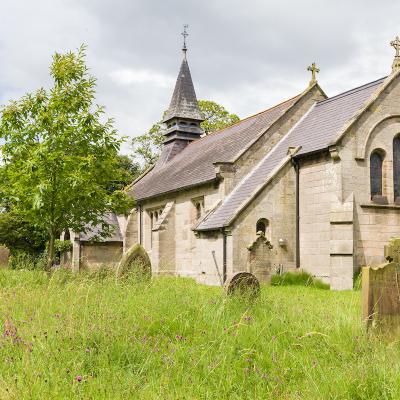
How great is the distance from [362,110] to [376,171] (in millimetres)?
2186

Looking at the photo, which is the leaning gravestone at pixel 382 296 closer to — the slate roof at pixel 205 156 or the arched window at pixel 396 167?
the arched window at pixel 396 167

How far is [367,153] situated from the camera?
1767cm

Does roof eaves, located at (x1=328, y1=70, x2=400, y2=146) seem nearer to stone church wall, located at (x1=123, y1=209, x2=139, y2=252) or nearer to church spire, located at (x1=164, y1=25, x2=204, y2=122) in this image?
stone church wall, located at (x1=123, y1=209, x2=139, y2=252)

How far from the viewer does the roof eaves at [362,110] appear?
676 inches

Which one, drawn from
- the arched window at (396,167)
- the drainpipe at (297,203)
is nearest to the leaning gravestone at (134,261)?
the drainpipe at (297,203)

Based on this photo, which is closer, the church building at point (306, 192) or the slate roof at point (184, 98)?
the church building at point (306, 192)

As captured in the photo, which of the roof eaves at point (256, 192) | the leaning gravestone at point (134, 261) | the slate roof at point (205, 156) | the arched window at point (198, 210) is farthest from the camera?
the arched window at point (198, 210)

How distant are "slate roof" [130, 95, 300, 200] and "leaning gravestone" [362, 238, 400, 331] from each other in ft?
47.0

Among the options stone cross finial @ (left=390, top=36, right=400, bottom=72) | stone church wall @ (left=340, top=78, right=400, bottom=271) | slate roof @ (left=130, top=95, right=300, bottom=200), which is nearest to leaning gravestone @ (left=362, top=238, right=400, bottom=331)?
stone church wall @ (left=340, top=78, right=400, bottom=271)

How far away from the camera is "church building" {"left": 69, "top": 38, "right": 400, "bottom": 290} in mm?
17250

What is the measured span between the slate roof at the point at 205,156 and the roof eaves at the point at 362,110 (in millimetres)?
5186

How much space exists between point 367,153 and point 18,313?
13318mm

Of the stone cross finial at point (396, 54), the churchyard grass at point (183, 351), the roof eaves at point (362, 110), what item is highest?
the stone cross finial at point (396, 54)

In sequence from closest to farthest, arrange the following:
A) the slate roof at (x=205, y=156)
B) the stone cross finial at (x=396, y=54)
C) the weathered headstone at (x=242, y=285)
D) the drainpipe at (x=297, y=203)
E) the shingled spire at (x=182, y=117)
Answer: the weathered headstone at (x=242, y=285) → the stone cross finial at (x=396, y=54) → the drainpipe at (x=297, y=203) → the slate roof at (x=205, y=156) → the shingled spire at (x=182, y=117)
